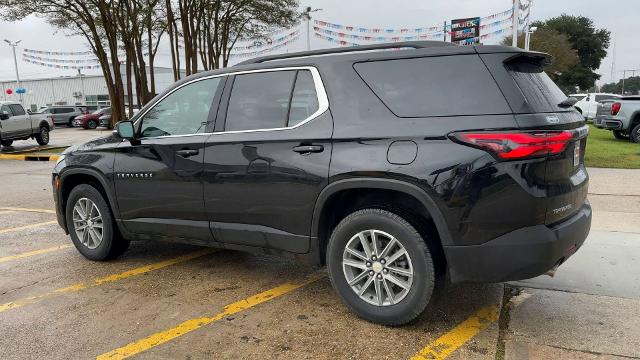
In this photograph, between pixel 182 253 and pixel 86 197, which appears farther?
pixel 182 253

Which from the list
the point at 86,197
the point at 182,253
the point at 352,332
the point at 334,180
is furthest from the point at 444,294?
the point at 86,197

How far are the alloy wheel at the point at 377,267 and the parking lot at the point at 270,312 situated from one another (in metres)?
0.23

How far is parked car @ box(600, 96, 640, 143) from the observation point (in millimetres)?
14820

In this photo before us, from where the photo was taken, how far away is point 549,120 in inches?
118

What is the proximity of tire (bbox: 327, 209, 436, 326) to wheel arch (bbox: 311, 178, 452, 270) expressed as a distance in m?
0.12

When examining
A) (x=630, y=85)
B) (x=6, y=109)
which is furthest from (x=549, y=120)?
(x=630, y=85)

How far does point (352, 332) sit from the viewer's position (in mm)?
3381

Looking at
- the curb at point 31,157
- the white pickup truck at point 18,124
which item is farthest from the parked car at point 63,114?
the curb at point 31,157

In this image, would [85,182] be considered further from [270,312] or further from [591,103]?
[591,103]

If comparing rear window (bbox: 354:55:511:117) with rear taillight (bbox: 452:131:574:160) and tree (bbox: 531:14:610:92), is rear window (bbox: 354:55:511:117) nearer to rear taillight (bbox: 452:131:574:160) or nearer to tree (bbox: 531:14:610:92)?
rear taillight (bbox: 452:131:574:160)

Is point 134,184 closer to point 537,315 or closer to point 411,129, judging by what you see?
point 411,129

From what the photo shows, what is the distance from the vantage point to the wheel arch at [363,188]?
3.08 meters

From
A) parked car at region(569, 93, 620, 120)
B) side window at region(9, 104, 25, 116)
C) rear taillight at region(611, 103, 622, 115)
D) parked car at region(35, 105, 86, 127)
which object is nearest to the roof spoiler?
rear taillight at region(611, 103, 622, 115)

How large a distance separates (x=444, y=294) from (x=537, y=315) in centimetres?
69
